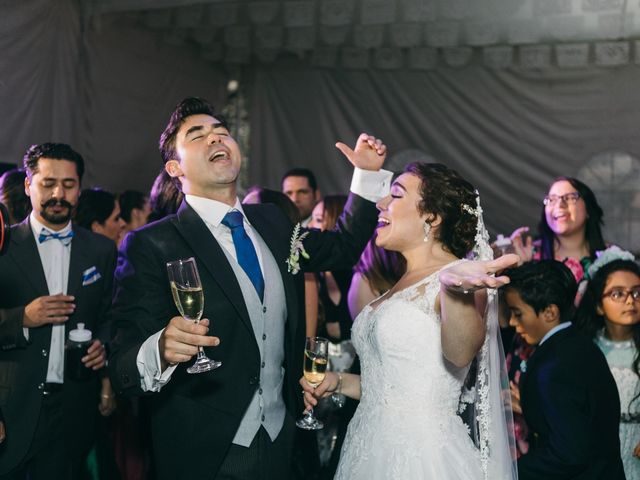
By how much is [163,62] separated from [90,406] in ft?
14.4

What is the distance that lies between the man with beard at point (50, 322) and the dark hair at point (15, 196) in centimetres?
47

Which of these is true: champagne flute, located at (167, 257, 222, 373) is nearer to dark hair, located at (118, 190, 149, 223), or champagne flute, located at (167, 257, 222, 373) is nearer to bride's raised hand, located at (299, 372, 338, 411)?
A: bride's raised hand, located at (299, 372, 338, 411)

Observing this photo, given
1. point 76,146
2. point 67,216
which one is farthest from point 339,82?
point 67,216

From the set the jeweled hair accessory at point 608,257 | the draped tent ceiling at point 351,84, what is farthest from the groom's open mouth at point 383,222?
the draped tent ceiling at point 351,84

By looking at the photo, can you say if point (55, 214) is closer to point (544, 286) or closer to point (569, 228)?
point (544, 286)

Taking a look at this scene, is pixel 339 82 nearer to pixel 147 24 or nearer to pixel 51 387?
pixel 147 24

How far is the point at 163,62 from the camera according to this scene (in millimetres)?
7359

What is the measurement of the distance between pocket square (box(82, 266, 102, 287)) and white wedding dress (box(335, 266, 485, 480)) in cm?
165

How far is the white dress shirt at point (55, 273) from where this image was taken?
12.0ft

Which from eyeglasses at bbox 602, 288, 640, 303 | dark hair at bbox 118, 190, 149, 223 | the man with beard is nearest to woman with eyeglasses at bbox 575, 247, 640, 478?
eyeglasses at bbox 602, 288, 640, 303

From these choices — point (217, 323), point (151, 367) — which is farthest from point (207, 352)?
point (151, 367)

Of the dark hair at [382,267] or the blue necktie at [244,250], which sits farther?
the dark hair at [382,267]

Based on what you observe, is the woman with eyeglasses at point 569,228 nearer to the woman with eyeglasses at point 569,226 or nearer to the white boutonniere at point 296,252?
the woman with eyeglasses at point 569,226

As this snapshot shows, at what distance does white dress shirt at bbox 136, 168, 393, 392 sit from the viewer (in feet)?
7.66
